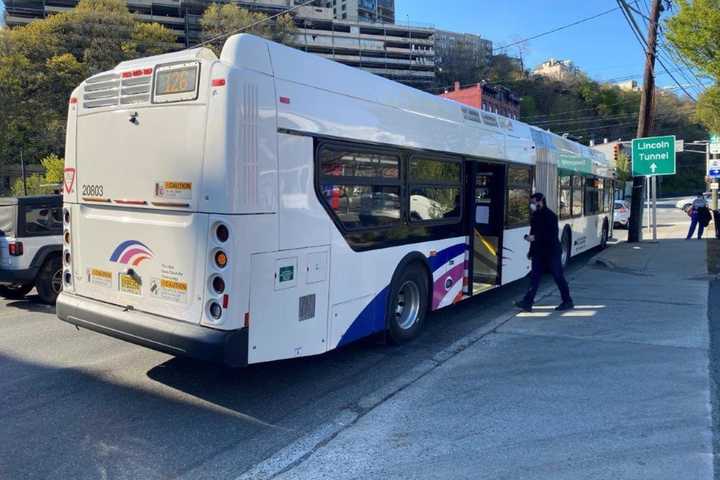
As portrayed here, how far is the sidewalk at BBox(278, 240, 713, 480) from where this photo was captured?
356 cm

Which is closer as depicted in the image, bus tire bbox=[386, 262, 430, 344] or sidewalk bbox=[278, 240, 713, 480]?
sidewalk bbox=[278, 240, 713, 480]

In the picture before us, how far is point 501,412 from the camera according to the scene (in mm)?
4441

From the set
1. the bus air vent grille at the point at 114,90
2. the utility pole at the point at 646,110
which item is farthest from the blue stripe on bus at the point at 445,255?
the utility pole at the point at 646,110

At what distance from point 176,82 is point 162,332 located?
201 centimetres

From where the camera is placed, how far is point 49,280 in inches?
337

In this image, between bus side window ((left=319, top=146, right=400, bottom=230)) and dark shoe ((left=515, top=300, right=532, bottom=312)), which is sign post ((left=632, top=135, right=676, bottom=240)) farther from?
bus side window ((left=319, top=146, right=400, bottom=230))

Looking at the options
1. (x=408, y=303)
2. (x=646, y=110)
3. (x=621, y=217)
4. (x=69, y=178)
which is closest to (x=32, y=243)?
(x=69, y=178)

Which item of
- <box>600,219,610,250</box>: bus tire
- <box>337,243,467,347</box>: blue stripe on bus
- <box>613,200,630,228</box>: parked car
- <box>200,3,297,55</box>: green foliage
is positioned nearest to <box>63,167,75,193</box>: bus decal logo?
<box>337,243,467,347</box>: blue stripe on bus

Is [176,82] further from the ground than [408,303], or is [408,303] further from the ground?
[176,82]

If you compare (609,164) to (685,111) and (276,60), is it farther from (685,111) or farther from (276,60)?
(685,111)

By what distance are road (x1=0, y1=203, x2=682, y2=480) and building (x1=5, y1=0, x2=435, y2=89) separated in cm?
10555

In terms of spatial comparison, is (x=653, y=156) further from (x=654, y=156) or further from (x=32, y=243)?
Answer: (x=32, y=243)

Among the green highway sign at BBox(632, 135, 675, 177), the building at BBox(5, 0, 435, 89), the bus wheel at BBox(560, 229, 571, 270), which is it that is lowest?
the bus wheel at BBox(560, 229, 571, 270)

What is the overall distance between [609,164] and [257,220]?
1502 cm
